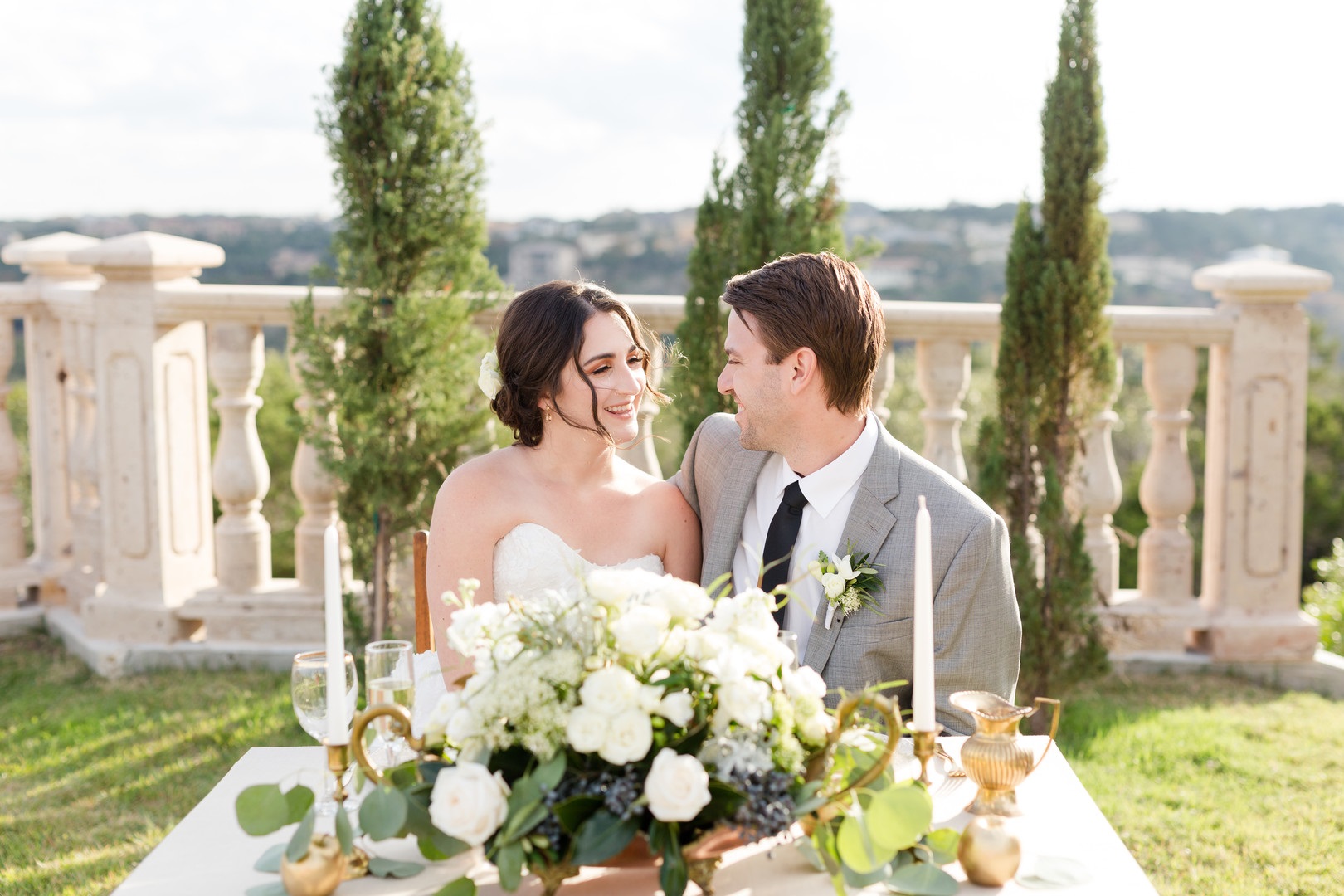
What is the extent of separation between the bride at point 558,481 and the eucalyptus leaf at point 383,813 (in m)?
1.43

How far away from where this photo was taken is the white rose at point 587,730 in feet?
5.21

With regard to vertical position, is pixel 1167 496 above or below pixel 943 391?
below

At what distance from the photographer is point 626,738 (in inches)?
62.5

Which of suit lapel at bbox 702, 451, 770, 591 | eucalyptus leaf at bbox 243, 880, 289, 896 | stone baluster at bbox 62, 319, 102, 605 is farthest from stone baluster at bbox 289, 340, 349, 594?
eucalyptus leaf at bbox 243, 880, 289, 896

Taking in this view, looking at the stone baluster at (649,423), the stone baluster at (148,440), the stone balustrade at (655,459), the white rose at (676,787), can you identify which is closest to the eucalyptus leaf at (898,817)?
the white rose at (676,787)

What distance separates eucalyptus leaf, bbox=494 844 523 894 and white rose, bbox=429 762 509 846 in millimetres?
34

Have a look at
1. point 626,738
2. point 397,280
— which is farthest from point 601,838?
point 397,280

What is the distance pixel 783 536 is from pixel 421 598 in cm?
102

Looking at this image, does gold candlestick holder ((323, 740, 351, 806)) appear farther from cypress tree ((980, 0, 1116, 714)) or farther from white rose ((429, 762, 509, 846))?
cypress tree ((980, 0, 1116, 714))

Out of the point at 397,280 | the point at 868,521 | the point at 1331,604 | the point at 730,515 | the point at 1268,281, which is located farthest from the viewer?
the point at 1331,604

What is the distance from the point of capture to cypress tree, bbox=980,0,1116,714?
4.84 metres

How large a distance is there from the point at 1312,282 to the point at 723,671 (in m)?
4.77

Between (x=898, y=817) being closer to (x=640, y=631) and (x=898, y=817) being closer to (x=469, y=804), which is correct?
(x=640, y=631)

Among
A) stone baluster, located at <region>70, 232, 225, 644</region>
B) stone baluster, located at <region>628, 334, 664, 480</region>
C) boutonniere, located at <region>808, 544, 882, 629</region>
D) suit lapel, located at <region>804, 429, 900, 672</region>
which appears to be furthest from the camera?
stone baluster, located at <region>70, 232, 225, 644</region>
